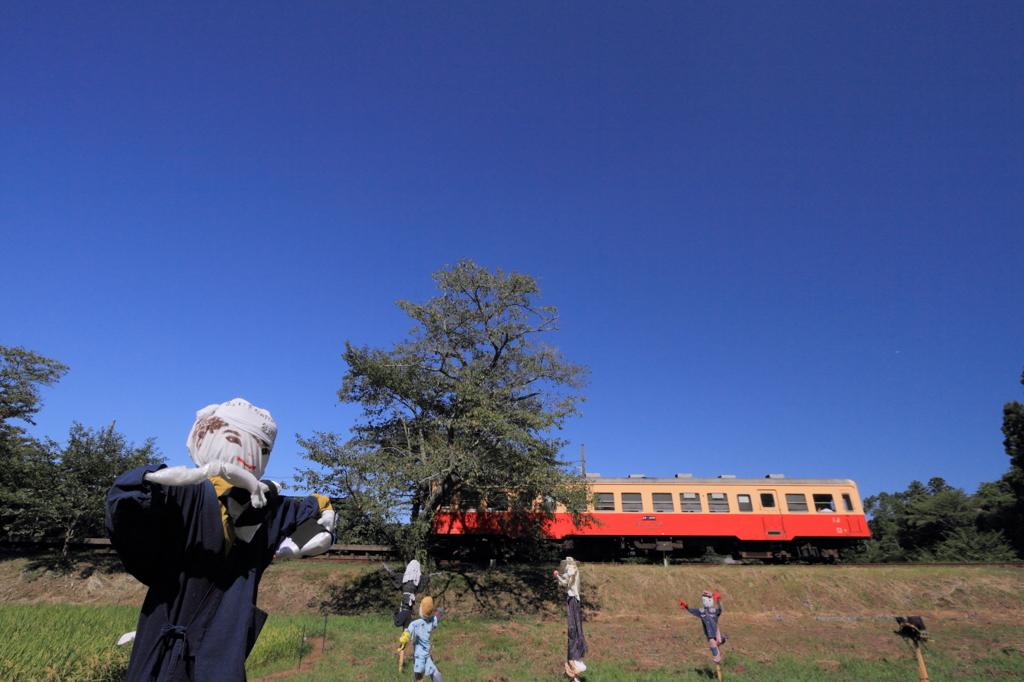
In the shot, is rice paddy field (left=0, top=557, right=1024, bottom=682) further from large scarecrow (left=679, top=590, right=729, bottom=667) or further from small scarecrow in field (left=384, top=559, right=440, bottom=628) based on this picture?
small scarecrow in field (left=384, top=559, right=440, bottom=628)

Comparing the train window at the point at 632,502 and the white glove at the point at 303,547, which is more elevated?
the train window at the point at 632,502

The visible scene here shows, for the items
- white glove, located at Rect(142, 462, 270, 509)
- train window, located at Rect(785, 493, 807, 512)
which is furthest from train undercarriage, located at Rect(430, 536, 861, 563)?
white glove, located at Rect(142, 462, 270, 509)

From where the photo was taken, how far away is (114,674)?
234 inches

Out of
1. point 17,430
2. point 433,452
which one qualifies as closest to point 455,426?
point 433,452

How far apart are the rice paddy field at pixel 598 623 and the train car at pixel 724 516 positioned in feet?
4.79

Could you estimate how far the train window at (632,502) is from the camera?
59.7 feet

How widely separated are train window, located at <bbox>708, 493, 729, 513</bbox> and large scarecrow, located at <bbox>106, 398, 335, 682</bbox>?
1821 cm

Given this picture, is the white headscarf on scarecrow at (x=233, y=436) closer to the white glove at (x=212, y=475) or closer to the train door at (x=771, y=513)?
→ the white glove at (x=212, y=475)

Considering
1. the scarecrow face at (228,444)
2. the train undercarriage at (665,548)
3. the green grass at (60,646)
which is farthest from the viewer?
the train undercarriage at (665,548)

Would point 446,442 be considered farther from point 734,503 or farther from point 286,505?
point 286,505

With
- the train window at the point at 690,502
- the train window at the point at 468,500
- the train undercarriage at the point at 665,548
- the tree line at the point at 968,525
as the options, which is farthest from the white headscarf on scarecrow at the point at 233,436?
the tree line at the point at 968,525

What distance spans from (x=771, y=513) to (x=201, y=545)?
775 inches

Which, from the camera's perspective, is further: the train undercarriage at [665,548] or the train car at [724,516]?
the train undercarriage at [665,548]

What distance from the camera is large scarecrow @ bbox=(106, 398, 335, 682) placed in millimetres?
1942
